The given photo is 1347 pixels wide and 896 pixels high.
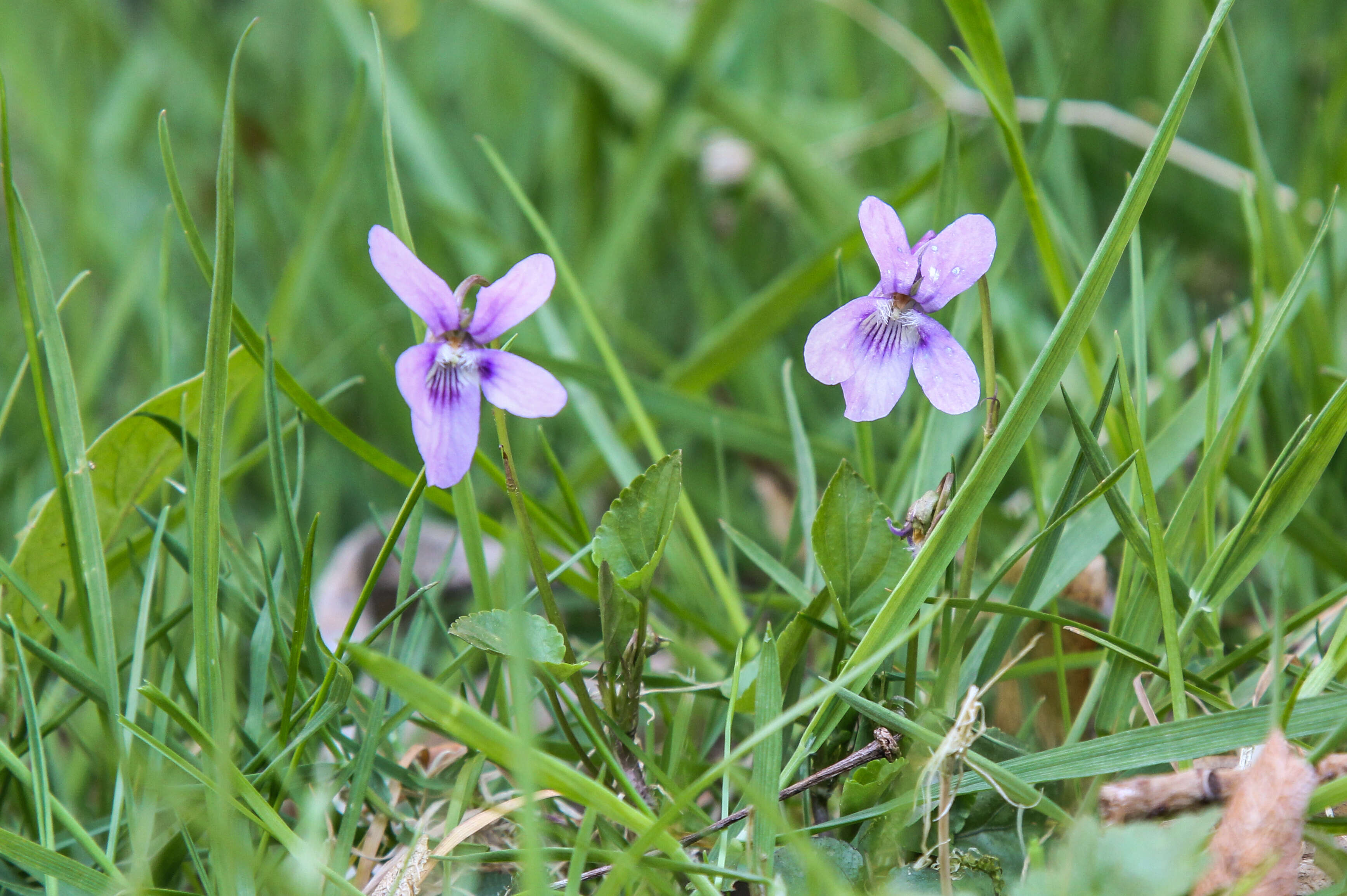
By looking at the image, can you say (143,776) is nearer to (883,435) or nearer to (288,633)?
(288,633)

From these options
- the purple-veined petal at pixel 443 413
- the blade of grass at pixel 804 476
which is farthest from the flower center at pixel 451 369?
the blade of grass at pixel 804 476

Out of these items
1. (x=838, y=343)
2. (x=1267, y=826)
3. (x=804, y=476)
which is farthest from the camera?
(x=804, y=476)

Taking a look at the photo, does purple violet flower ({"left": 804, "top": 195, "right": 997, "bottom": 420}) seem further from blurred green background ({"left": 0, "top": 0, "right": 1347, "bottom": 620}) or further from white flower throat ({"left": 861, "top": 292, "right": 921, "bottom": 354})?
blurred green background ({"left": 0, "top": 0, "right": 1347, "bottom": 620})

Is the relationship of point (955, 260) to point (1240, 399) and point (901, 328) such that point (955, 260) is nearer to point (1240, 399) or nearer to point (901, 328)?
point (901, 328)

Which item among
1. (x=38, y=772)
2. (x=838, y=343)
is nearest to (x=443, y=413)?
(x=838, y=343)

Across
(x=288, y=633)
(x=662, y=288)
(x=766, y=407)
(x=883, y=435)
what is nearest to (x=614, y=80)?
(x=662, y=288)

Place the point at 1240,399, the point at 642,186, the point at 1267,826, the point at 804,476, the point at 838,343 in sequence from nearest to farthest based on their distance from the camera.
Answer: the point at 1267,826
the point at 838,343
the point at 1240,399
the point at 804,476
the point at 642,186
